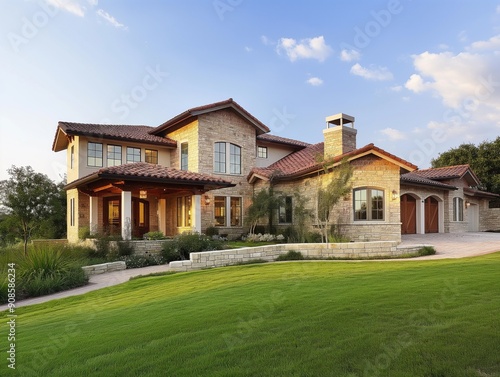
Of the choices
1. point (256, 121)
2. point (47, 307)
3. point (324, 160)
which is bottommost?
point (47, 307)

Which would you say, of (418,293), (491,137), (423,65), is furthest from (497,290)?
(491,137)

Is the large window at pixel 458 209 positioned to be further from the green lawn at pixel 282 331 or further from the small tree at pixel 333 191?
the green lawn at pixel 282 331

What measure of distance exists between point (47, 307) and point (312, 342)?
269 inches

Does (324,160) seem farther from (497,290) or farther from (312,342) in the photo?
(312,342)

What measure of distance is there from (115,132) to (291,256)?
40.7 feet

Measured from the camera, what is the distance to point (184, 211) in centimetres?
1967

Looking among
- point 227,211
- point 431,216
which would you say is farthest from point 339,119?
point 431,216

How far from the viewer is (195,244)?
14250 mm

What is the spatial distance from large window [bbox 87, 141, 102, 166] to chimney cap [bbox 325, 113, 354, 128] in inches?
490

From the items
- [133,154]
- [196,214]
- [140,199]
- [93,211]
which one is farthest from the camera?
[140,199]

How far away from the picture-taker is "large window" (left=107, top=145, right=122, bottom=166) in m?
19.7

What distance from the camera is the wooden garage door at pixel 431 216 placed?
2327 cm

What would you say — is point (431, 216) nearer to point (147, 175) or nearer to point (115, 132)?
point (147, 175)

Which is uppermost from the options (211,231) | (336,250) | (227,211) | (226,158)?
(226,158)
